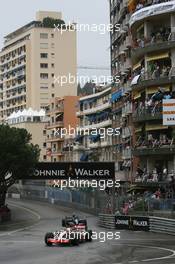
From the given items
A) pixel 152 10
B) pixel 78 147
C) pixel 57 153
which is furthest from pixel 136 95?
pixel 57 153

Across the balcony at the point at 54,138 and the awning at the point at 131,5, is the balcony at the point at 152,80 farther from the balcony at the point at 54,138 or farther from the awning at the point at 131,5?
the balcony at the point at 54,138

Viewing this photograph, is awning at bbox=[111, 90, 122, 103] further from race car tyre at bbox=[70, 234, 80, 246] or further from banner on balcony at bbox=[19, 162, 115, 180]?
race car tyre at bbox=[70, 234, 80, 246]

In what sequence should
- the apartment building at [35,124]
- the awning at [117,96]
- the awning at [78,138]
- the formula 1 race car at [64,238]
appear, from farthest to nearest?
the apartment building at [35,124]
the awning at [78,138]
the awning at [117,96]
the formula 1 race car at [64,238]

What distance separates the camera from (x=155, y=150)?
57.5m

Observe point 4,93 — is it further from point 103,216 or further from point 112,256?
point 112,256

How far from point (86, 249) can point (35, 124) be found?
9731cm

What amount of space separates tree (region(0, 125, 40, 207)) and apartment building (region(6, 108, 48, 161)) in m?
58.9

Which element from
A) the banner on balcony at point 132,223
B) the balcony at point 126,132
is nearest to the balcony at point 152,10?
the balcony at point 126,132

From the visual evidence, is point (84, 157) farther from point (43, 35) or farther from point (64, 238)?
point (64, 238)

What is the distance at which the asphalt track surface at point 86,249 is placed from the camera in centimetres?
3192

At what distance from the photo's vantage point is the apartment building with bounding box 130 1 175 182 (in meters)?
57.5

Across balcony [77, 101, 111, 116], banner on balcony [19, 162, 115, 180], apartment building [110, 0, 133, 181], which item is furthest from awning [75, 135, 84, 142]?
banner on balcony [19, 162, 115, 180]

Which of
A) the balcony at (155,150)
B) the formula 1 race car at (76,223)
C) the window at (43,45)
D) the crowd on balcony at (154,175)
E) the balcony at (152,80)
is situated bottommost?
the formula 1 race car at (76,223)

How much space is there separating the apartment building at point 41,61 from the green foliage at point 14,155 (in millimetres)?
66233
